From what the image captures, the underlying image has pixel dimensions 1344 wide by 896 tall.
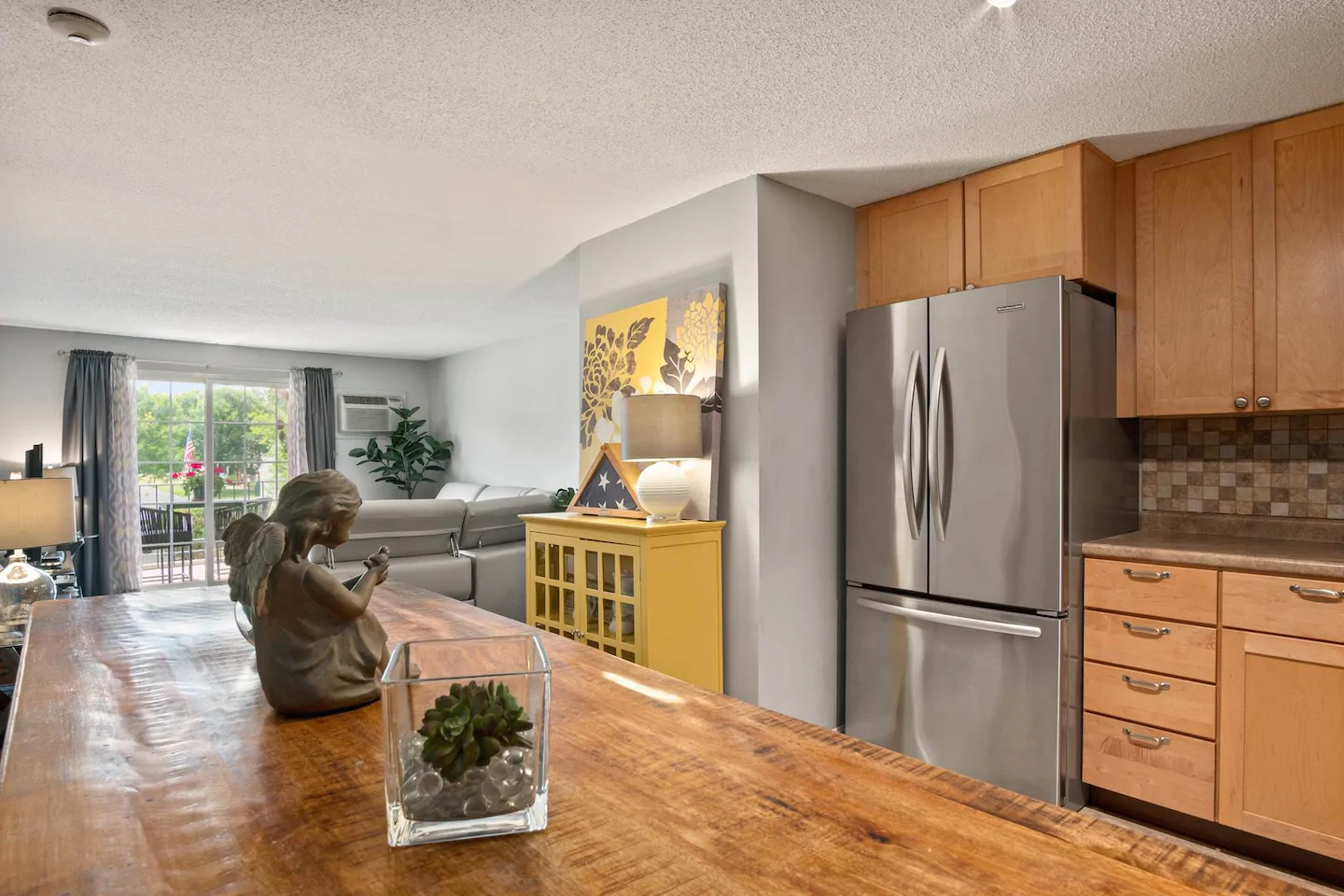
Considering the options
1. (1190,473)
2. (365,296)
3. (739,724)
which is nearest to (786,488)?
(1190,473)

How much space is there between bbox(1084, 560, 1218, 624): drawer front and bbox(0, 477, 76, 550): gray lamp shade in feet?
12.1

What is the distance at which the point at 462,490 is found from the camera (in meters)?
7.48

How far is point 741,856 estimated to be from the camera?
2.05ft

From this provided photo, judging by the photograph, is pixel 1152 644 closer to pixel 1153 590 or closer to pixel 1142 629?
pixel 1142 629

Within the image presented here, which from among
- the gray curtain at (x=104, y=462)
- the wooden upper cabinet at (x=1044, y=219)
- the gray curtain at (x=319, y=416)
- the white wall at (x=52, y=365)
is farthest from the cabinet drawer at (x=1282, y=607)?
the white wall at (x=52, y=365)

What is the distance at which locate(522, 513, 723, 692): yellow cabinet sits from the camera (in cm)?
275

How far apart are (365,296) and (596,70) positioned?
3.46m

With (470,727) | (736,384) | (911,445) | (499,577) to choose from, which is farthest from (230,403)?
(470,727)

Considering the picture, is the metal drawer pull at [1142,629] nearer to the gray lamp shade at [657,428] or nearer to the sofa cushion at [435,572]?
the gray lamp shade at [657,428]

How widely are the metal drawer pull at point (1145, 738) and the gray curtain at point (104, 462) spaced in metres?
7.11

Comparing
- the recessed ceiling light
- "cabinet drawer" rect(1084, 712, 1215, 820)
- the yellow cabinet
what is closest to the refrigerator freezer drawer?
"cabinet drawer" rect(1084, 712, 1215, 820)

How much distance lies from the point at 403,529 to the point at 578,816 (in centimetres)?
387

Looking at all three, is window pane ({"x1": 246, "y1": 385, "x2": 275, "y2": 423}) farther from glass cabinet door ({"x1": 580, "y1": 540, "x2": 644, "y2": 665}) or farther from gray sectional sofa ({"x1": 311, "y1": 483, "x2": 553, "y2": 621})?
glass cabinet door ({"x1": 580, "y1": 540, "x2": 644, "y2": 665})

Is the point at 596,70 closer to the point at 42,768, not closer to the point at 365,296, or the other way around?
the point at 42,768
